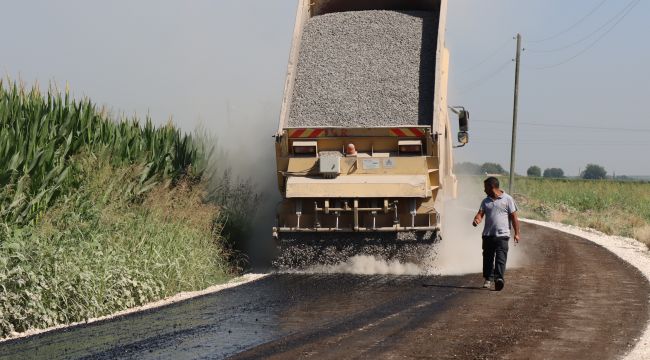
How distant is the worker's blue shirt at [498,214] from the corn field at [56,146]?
17.8ft

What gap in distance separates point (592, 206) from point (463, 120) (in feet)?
85.2

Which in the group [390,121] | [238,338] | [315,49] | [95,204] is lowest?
[238,338]

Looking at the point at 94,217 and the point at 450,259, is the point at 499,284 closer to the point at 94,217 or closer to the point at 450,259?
the point at 450,259

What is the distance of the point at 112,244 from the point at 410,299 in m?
3.80

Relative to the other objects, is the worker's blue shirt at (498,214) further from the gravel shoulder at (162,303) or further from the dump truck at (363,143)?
the gravel shoulder at (162,303)

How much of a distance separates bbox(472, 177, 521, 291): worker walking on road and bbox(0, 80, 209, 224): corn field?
5.43m

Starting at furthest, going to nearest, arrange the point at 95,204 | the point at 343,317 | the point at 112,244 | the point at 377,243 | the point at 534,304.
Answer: the point at 377,243 < the point at 95,204 < the point at 112,244 < the point at 534,304 < the point at 343,317

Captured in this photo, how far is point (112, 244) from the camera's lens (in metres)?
12.0

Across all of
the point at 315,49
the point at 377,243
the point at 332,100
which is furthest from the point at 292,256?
the point at 315,49

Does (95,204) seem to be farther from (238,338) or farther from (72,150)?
(238,338)

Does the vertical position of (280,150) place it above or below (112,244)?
above

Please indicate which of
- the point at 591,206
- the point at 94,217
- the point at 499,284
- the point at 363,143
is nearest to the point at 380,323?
the point at 499,284

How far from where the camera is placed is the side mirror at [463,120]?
16.7 metres

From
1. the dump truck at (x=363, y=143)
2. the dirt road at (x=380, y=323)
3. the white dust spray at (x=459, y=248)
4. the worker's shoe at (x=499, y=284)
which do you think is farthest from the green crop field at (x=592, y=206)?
→ the dirt road at (x=380, y=323)
